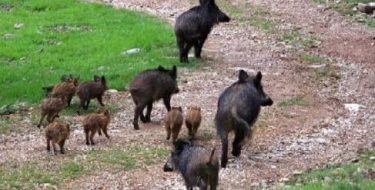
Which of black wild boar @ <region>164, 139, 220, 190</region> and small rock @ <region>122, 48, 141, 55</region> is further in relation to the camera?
small rock @ <region>122, 48, 141, 55</region>

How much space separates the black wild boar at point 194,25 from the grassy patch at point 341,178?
7254 millimetres

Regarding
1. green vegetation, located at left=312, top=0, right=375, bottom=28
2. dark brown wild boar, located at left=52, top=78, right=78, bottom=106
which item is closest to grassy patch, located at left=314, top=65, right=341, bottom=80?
green vegetation, located at left=312, top=0, right=375, bottom=28

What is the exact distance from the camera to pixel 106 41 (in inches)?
877

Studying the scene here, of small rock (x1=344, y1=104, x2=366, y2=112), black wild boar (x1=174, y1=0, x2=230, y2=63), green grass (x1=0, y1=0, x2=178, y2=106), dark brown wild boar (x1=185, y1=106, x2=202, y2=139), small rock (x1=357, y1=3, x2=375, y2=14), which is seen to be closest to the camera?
dark brown wild boar (x1=185, y1=106, x2=202, y2=139)

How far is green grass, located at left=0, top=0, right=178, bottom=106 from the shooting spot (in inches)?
733

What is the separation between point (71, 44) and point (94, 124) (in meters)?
8.64

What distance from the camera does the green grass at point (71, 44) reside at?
61.1 feet

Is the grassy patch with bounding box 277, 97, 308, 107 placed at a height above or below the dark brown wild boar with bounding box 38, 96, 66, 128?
below

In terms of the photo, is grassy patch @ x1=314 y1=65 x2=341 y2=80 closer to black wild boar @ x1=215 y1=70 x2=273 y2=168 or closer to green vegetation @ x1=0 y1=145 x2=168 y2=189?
black wild boar @ x1=215 y1=70 x2=273 y2=168

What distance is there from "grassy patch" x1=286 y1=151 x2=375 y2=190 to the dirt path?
43 cm

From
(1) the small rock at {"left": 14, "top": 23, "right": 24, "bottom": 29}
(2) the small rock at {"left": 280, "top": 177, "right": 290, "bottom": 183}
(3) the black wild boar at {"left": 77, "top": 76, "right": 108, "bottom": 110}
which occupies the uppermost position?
(3) the black wild boar at {"left": 77, "top": 76, "right": 108, "bottom": 110}

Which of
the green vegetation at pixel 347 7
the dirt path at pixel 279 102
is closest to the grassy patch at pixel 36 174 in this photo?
the dirt path at pixel 279 102

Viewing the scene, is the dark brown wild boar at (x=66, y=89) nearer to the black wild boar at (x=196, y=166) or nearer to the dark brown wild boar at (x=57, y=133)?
the dark brown wild boar at (x=57, y=133)

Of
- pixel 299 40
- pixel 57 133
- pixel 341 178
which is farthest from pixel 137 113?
pixel 299 40
